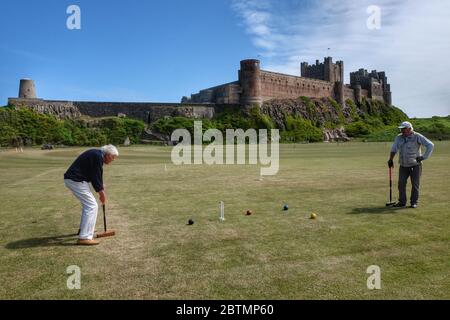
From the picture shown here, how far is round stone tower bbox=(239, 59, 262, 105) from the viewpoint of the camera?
108438 mm

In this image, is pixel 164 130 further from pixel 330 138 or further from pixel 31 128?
pixel 330 138

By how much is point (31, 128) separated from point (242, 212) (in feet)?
256

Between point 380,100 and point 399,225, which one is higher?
point 380,100

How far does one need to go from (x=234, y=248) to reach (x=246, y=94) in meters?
103

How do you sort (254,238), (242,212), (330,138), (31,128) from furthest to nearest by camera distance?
(330,138) → (31,128) → (242,212) → (254,238)

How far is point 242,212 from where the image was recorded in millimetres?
12352

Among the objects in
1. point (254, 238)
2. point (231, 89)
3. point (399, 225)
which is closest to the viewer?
point (254, 238)

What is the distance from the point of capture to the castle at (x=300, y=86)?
359ft

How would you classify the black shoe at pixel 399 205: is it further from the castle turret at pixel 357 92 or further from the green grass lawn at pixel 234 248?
the castle turret at pixel 357 92

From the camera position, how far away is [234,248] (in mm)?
8648

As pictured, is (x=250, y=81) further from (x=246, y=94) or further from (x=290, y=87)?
(x=290, y=87)

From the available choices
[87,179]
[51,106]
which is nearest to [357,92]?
[51,106]

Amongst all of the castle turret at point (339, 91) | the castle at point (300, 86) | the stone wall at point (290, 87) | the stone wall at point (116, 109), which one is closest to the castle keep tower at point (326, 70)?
the castle at point (300, 86)

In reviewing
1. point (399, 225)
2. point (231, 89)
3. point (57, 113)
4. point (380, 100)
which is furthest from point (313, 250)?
point (380, 100)
